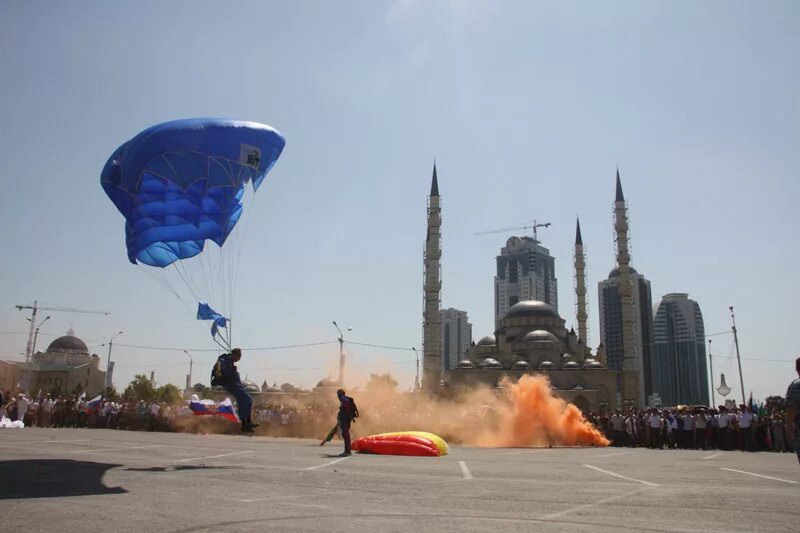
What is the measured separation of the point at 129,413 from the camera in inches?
1309

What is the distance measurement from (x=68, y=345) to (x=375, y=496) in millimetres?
128448

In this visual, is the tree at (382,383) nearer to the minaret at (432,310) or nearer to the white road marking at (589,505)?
the minaret at (432,310)

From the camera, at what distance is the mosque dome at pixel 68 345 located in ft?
384

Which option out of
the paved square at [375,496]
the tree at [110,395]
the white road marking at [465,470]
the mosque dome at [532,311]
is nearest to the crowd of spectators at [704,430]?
the paved square at [375,496]

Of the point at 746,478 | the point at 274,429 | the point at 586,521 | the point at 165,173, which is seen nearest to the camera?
the point at 586,521

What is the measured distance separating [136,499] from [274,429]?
84.1 feet

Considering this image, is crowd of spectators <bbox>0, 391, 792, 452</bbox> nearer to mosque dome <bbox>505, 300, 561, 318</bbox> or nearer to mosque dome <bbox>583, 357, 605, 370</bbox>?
mosque dome <bbox>583, 357, 605, 370</bbox>

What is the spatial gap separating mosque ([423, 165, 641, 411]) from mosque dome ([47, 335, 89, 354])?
8124 cm

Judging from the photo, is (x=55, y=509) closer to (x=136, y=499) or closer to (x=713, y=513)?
(x=136, y=499)

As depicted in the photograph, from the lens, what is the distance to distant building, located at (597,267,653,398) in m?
143

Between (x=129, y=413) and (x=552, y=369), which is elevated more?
(x=552, y=369)

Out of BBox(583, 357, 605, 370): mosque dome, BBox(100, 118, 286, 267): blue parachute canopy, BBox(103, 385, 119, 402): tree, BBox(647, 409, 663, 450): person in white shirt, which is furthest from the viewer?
BBox(583, 357, 605, 370): mosque dome

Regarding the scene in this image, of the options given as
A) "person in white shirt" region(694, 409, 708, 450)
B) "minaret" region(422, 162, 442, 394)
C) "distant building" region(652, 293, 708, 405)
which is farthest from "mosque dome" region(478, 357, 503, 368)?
"distant building" region(652, 293, 708, 405)

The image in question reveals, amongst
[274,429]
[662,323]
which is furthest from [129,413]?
[662,323]
